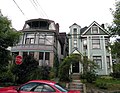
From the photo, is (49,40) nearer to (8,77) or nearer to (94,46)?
(94,46)

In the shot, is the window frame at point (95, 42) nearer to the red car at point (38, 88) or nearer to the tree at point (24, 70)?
the tree at point (24, 70)

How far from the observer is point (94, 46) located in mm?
28391

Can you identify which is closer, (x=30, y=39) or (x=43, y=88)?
(x=43, y=88)

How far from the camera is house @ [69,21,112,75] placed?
89.2ft

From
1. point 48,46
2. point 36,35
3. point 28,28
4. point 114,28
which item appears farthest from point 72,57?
point 28,28

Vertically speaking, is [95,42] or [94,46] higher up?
[95,42]

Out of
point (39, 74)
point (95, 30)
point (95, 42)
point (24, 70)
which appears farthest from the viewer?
point (95, 30)

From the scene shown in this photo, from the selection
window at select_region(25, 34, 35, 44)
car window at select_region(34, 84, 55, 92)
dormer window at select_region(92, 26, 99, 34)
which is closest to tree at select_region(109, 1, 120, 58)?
car window at select_region(34, 84, 55, 92)

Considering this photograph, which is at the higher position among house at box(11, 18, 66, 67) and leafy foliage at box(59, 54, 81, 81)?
house at box(11, 18, 66, 67)

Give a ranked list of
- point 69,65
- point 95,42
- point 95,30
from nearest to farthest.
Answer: point 69,65 < point 95,42 < point 95,30

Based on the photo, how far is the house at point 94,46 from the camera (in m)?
27.2

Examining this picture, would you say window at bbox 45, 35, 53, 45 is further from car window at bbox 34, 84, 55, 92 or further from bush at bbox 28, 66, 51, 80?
car window at bbox 34, 84, 55, 92

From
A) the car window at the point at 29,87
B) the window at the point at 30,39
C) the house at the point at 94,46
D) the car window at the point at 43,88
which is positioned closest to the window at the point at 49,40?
the window at the point at 30,39

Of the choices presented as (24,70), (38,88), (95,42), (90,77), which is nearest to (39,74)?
(24,70)
